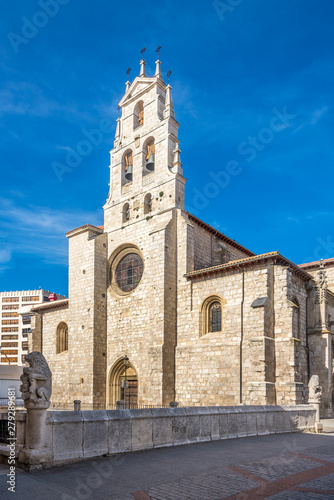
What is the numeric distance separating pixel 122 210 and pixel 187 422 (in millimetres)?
19611

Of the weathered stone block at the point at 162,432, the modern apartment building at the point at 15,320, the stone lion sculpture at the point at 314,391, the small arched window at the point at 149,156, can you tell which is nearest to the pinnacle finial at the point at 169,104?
the small arched window at the point at 149,156

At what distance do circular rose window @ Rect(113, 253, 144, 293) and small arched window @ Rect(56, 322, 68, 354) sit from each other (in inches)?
257

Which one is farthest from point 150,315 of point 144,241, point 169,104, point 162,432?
point 162,432

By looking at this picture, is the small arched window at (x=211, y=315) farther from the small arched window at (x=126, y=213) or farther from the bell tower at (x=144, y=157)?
the small arched window at (x=126, y=213)

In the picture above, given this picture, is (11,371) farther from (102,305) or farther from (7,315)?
(7,315)

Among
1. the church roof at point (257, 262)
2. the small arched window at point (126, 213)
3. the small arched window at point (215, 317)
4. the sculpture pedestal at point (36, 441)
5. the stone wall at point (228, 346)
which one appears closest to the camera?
the sculpture pedestal at point (36, 441)

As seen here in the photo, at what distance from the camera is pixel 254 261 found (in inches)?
805

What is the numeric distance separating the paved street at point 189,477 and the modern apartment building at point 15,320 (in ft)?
237

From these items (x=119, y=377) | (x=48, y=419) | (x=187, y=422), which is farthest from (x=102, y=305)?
(x=48, y=419)

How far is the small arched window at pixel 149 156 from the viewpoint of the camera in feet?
90.9

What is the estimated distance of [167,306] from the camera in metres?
23.1

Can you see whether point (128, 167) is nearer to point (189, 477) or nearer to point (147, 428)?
point (147, 428)

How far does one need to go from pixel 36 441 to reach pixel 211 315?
15.8 m

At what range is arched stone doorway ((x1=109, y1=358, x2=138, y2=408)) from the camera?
2481 centimetres
